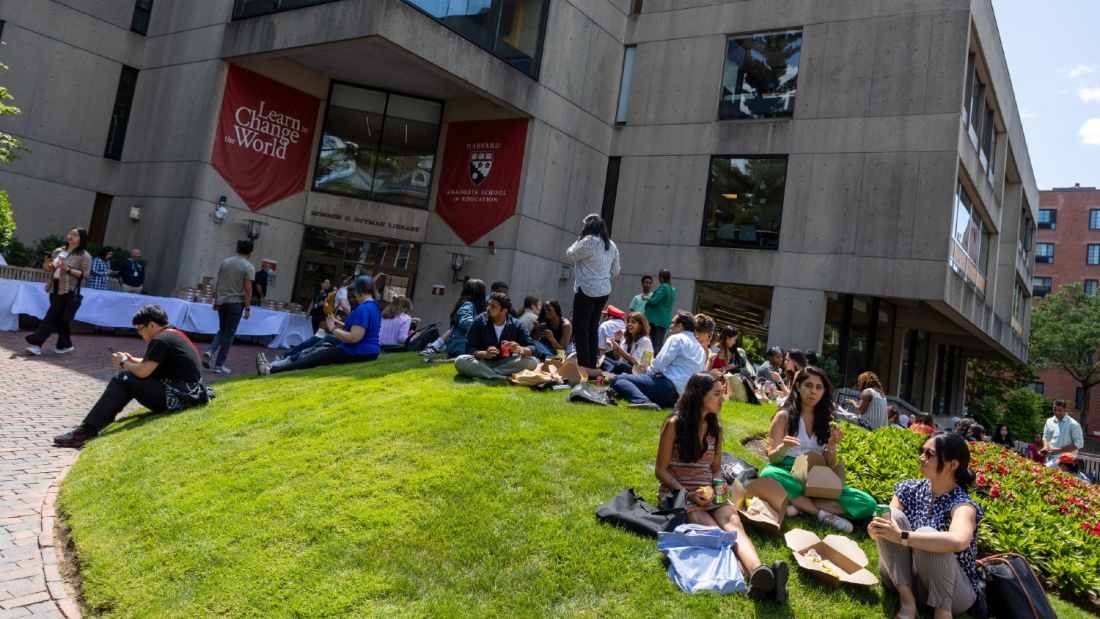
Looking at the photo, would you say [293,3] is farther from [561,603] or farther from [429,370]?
[561,603]

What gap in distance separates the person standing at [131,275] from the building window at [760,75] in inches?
622

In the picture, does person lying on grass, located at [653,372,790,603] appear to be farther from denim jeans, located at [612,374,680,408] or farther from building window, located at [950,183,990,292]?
building window, located at [950,183,990,292]

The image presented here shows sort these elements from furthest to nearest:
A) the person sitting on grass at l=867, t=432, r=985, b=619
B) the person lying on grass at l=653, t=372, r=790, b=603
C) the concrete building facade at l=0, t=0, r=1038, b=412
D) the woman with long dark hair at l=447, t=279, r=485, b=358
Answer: the concrete building facade at l=0, t=0, r=1038, b=412 < the woman with long dark hair at l=447, t=279, r=485, b=358 < the person lying on grass at l=653, t=372, r=790, b=603 < the person sitting on grass at l=867, t=432, r=985, b=619


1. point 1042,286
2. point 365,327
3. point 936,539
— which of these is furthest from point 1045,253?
point 936,539

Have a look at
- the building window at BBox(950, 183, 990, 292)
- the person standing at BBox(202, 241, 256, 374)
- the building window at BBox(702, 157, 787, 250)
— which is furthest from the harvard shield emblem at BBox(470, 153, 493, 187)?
the building window at BBox(950, 183, 990, 292)

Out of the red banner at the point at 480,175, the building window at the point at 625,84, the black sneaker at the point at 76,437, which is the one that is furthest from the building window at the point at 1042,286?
the black sneaker at the point at 76,437

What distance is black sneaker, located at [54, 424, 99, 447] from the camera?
7188 mm

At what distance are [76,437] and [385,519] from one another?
4.43 m

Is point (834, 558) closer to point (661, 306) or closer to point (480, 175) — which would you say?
point (661, 306)

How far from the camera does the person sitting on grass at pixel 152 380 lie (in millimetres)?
7512

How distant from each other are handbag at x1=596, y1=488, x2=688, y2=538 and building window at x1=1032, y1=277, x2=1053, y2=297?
79294 millimetres

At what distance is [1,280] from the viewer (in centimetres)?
1317

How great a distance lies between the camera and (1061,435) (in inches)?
531

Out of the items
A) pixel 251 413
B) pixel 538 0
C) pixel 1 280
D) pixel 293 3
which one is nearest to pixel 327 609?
pixel 251 413
